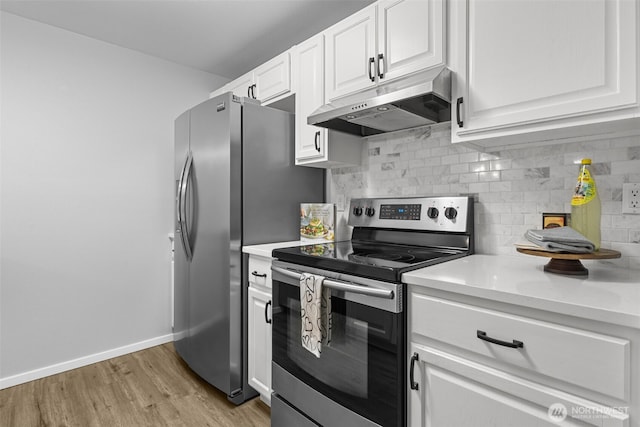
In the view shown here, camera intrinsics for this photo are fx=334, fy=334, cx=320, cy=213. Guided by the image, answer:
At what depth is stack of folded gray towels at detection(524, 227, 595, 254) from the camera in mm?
1097

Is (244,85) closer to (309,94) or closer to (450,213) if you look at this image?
(309,94)

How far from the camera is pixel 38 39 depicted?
2.31 meters

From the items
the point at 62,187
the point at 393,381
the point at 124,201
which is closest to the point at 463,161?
the point at 393,381

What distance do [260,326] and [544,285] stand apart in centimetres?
139

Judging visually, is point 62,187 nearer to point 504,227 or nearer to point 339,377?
point 339,377

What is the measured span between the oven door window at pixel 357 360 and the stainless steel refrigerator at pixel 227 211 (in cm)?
54

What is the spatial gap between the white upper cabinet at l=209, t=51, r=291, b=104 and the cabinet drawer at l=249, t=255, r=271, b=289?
110 cm

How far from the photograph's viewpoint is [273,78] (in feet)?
7.49

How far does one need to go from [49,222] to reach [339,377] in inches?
91.0

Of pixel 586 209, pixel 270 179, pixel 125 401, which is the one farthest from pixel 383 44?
pixel 125 401

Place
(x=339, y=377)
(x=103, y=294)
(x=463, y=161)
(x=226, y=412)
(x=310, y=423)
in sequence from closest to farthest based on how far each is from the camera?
(x=339, y=377) < (x=310, y=423) < (x=463, y=161) < (x=226, y=412) < (x=103, y=294)

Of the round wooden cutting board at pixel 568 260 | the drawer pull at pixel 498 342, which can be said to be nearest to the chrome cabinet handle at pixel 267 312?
the drawer pull at pixel 498 342

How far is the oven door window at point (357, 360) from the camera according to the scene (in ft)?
3.84

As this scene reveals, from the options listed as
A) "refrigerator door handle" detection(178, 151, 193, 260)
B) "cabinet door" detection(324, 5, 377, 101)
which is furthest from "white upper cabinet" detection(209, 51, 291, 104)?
"refrigerator door handle" detection(178, 151, 193, 260)
